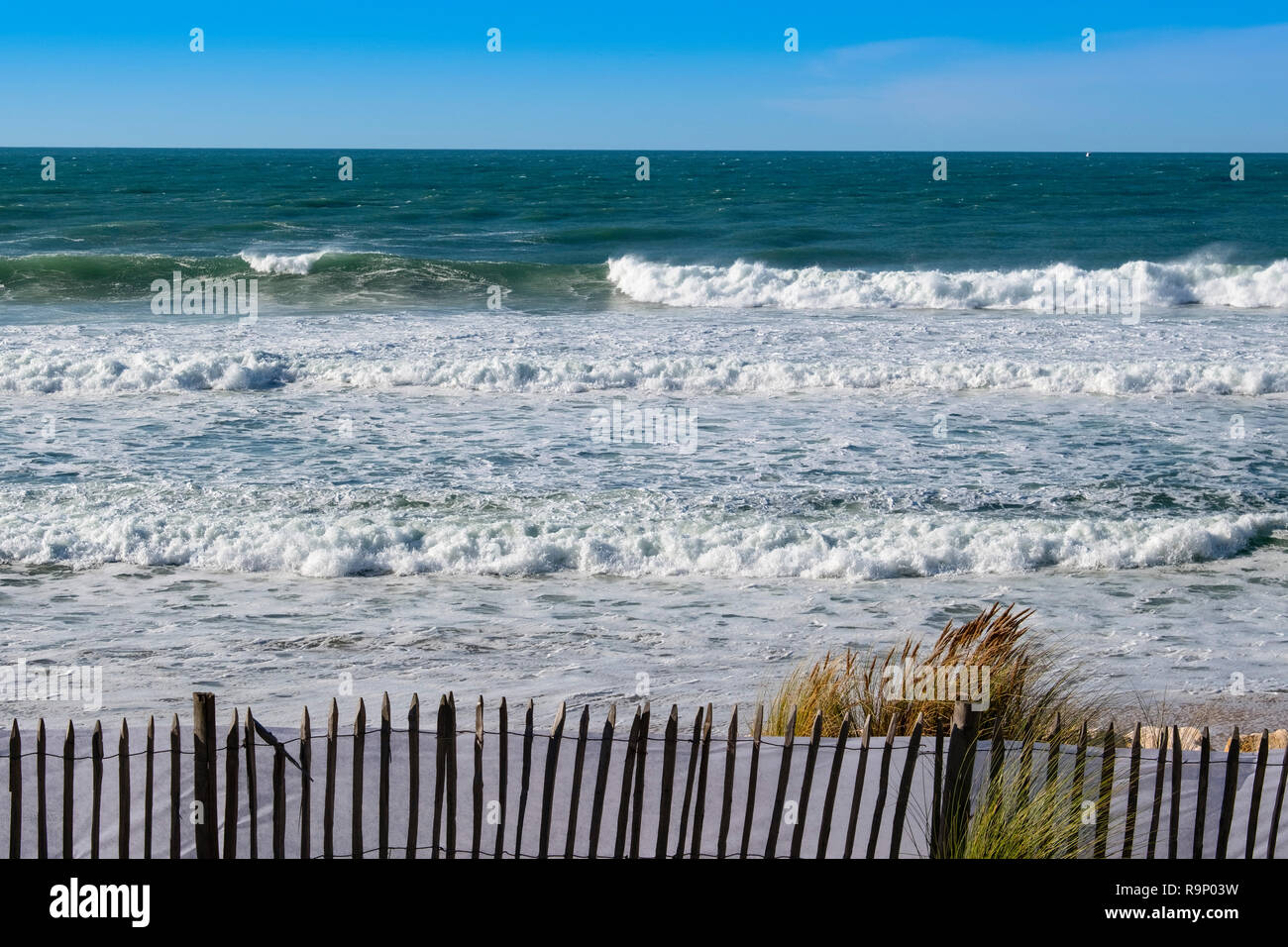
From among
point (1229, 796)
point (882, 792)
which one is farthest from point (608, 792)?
point (1229, 796)

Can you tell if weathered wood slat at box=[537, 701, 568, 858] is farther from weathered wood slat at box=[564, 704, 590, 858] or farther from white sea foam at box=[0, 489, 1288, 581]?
white sea foam at box=[0, 489, 1288, 581]

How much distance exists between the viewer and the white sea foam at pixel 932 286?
27.4 metres

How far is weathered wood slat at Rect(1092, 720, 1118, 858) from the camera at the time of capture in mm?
4367

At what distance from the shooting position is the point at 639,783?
4234 mm

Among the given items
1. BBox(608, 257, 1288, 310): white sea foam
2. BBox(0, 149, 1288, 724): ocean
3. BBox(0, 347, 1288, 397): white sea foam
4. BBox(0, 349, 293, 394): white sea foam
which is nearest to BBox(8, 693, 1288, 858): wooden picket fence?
BBox(0, 149, 1288, 724): ocean

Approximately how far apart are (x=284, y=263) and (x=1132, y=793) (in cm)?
3148

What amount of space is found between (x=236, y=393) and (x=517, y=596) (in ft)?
31.1

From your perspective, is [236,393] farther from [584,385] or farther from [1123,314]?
[1123,314]

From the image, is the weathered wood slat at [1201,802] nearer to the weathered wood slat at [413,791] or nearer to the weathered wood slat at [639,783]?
the weathered wood slat at [639,783]

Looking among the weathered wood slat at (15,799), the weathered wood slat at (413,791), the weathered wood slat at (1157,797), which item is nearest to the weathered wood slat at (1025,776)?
the weathered wood slat at (1157,797)

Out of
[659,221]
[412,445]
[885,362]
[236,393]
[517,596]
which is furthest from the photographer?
[659,221]

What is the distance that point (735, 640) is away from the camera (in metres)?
8.20

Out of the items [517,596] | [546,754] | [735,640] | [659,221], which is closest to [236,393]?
[517,596]

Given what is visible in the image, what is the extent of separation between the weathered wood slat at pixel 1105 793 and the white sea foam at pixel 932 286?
75.3ft
